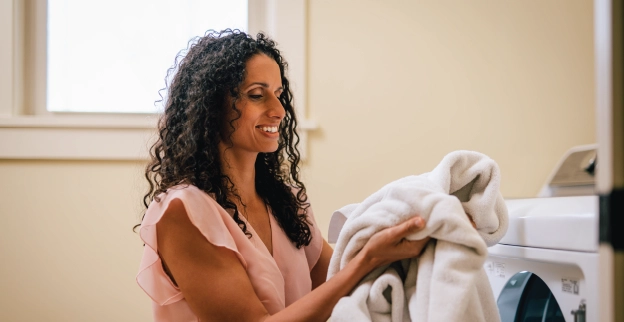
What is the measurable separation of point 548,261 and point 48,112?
1731 mm

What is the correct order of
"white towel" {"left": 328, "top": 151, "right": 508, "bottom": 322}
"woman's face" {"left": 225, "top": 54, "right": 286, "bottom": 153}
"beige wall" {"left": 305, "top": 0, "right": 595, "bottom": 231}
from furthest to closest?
"beige wall" {"left": 305, "top": 0, "right": 595, "bottom": 231} → "woman's face" {"left": 225, "top": 54, "right": 286, "bottom": 153} → "white towel" {"left": 328, "top": 151, "right": 508, "bottom": 322}

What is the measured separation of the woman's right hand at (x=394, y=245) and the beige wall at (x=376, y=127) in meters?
1.15

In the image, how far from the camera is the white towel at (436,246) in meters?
0.81

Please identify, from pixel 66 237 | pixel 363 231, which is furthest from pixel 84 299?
pixel 363 231

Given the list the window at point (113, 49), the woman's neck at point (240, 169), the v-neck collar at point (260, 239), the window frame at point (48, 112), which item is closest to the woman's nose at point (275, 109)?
the woman's neck at point (240, 169)

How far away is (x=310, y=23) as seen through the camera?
81.2 inches

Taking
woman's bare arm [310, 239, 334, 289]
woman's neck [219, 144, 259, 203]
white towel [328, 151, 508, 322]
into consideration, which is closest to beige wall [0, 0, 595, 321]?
woman's bare arm [310, 239, 334, 289]

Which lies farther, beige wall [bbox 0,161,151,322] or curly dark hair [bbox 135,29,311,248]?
beige wall [bbox 0,161,151,322]

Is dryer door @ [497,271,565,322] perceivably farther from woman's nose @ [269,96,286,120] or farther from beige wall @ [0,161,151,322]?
beige wall @ [0,161,151,322]

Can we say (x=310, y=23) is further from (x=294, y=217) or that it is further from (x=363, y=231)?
(x=363, y=231)

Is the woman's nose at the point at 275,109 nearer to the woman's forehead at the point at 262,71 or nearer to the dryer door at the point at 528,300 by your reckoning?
the woman's forehead at the point at 262,71

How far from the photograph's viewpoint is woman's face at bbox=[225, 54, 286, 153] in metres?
1.23

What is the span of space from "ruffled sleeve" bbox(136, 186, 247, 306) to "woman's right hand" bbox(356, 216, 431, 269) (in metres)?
0.29

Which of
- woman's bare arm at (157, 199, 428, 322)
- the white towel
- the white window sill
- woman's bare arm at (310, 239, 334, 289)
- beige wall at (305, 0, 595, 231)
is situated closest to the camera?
the white towel
